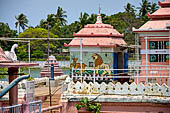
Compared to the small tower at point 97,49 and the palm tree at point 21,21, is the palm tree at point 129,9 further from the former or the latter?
the small tower at point 97,49

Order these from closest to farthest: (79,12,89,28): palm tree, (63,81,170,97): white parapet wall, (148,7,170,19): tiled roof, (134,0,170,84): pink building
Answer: (63,81,170,97): white parapet wall < (134,0,170,84): pink building < (148,7,170,19): tiled roof < (79,12,89,28): palm tree

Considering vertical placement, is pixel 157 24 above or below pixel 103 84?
above

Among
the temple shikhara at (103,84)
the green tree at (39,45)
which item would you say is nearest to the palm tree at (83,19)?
the green tree at (39,45)

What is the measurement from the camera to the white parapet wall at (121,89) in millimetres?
16172

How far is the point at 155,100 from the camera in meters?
15.9

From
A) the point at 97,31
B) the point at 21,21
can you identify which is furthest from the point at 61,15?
the point at 97,31

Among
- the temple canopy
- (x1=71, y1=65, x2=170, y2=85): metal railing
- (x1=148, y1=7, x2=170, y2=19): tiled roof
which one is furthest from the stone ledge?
(x1=148, y1=7, x2=170, y2=19): tiled roof

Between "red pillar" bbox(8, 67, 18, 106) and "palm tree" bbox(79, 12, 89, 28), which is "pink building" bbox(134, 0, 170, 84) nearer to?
"red pillar" bbox(8, 67, 18, 106)

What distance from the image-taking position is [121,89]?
54.0 ft

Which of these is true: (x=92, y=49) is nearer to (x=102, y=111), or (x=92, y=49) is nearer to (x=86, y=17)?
(x=102, y=111)

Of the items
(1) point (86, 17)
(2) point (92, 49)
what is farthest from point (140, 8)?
(2) point (92, 49)

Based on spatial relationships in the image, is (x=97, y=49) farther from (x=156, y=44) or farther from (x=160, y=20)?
(x=160, y=20)

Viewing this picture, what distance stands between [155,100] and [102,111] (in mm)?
2078

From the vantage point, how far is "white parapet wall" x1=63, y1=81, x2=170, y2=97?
637 inches
